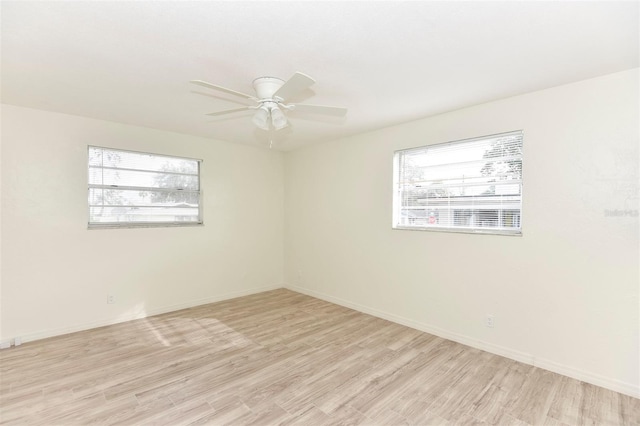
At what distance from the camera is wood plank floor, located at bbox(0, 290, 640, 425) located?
A: 2.13 meters

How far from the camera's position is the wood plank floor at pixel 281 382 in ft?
7.00

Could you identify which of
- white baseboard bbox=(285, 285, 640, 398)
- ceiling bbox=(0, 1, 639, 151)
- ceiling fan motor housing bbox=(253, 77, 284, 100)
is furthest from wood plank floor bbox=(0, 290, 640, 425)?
ceiling bbox=(0, 1, 639, 151)

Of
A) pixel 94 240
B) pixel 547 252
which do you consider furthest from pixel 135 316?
pixel 547 252

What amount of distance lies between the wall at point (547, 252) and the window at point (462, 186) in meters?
0.11

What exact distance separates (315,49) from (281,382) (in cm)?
255

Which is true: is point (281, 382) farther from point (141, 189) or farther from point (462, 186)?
point (141, 189)

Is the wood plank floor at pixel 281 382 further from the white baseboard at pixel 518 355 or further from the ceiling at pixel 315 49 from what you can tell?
the ceiling at pixel 315 49

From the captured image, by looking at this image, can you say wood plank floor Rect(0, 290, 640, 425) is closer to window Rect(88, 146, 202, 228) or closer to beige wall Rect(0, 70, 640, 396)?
beige wall Rect(0, 70, 640, 396)

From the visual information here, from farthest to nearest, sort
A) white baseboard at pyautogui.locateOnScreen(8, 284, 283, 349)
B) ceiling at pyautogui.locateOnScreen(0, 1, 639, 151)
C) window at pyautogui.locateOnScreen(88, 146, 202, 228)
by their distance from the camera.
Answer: window at pyautogui.locateOnScreen(88, 146, 202, 228) → white baseboard at pyautogui.locateOnScreen(8, 284, 283, 349) → ceiling at pyautogui.locateOnScreen(0, 1, 639, 151)

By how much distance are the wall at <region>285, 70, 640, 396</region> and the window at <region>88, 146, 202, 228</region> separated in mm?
2713

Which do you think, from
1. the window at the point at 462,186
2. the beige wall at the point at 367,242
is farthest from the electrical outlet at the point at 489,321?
the window at the point at 462,186

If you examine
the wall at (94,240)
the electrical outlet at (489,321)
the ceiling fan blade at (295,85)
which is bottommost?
the electrical outlet at (489,321)

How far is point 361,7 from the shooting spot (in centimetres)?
165

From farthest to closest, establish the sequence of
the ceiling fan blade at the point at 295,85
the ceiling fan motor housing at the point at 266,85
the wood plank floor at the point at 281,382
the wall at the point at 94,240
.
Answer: the wall at the point at 94,240
the ceiling fan motor housing at the point at 266,85
the wood plank floor at the point at 281,382
the ceiling fan blade at the point at 295,85
